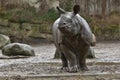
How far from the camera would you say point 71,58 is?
7996 millimetres

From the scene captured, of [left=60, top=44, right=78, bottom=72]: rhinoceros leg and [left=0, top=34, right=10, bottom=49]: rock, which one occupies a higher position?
[left=60, top=44, right=78, bottom=72]: rhinoceros leg

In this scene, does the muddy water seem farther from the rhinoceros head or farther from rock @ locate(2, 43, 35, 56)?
rock @ locate(2, 43, 35, 56)

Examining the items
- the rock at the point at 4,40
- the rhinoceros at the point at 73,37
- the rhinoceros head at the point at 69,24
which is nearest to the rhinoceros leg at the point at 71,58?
the rhinoceros at the point at 73,37

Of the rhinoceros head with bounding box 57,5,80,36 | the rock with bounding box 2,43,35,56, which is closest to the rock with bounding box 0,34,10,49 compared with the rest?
the rock with bounding box 2,43,35,56

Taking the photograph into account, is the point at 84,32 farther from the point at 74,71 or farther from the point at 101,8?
the point at 101,8

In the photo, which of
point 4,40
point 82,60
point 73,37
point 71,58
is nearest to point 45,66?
point 82,60

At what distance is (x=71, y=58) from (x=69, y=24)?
2.52ft

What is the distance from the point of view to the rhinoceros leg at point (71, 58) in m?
7.95

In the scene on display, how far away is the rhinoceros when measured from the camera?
7.58 m

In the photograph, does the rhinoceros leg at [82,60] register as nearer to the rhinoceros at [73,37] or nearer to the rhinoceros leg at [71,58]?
the rhinoceros at [73,37]

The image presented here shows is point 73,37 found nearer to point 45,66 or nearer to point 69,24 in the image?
point 69,24

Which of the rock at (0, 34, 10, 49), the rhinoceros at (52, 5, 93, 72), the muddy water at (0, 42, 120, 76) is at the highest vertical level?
the rhinoceros at (52, 5, 93, 72)

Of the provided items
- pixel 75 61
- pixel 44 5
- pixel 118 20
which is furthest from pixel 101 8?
pixel 75 61

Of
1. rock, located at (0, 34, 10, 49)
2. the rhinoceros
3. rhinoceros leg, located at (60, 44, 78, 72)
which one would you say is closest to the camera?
the rhinoceros
